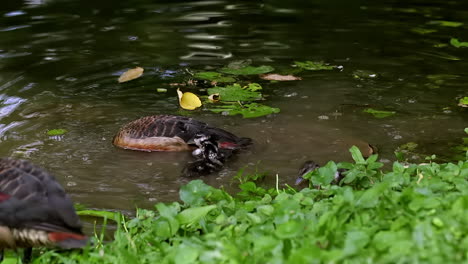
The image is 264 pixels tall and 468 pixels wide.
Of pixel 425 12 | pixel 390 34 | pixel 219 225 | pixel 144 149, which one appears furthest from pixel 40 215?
pixel 425 12

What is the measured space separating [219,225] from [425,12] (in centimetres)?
976

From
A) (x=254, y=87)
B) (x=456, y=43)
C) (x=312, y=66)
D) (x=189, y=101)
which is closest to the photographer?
(x=189, y=101)

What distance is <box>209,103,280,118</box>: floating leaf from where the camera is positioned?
323 inches

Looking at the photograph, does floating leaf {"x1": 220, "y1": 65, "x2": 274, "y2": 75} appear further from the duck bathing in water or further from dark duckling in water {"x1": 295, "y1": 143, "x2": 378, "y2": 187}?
dark duckling in water {"x1": 295, "y1": 143, "x2": 378, "y2": 187}

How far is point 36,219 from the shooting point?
440 cm

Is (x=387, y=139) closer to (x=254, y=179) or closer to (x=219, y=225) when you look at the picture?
(x=254, y=179)

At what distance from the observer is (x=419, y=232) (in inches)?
140

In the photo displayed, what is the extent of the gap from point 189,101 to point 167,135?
1129 millimetres

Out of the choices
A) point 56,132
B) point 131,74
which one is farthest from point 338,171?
point 131,74

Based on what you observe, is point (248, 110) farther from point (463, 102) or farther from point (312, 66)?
point (463, 102)

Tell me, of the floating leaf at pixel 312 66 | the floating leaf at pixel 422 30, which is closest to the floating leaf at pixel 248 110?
the floating leaf at pixel 312 66

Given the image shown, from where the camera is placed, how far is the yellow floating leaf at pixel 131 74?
31.6 feet

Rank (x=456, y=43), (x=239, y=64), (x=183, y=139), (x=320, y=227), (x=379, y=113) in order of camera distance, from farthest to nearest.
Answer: (x=456, y=43)
(x=239, y=64)
(x=379, y=113)
(x=183, y=139)
(x=320, y=227)

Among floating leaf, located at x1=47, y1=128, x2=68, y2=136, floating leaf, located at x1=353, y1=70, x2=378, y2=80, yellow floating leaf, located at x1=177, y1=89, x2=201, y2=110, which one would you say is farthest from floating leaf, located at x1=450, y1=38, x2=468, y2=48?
floating leaf, located at x1=47, y1=128, x2=68, y2=136
